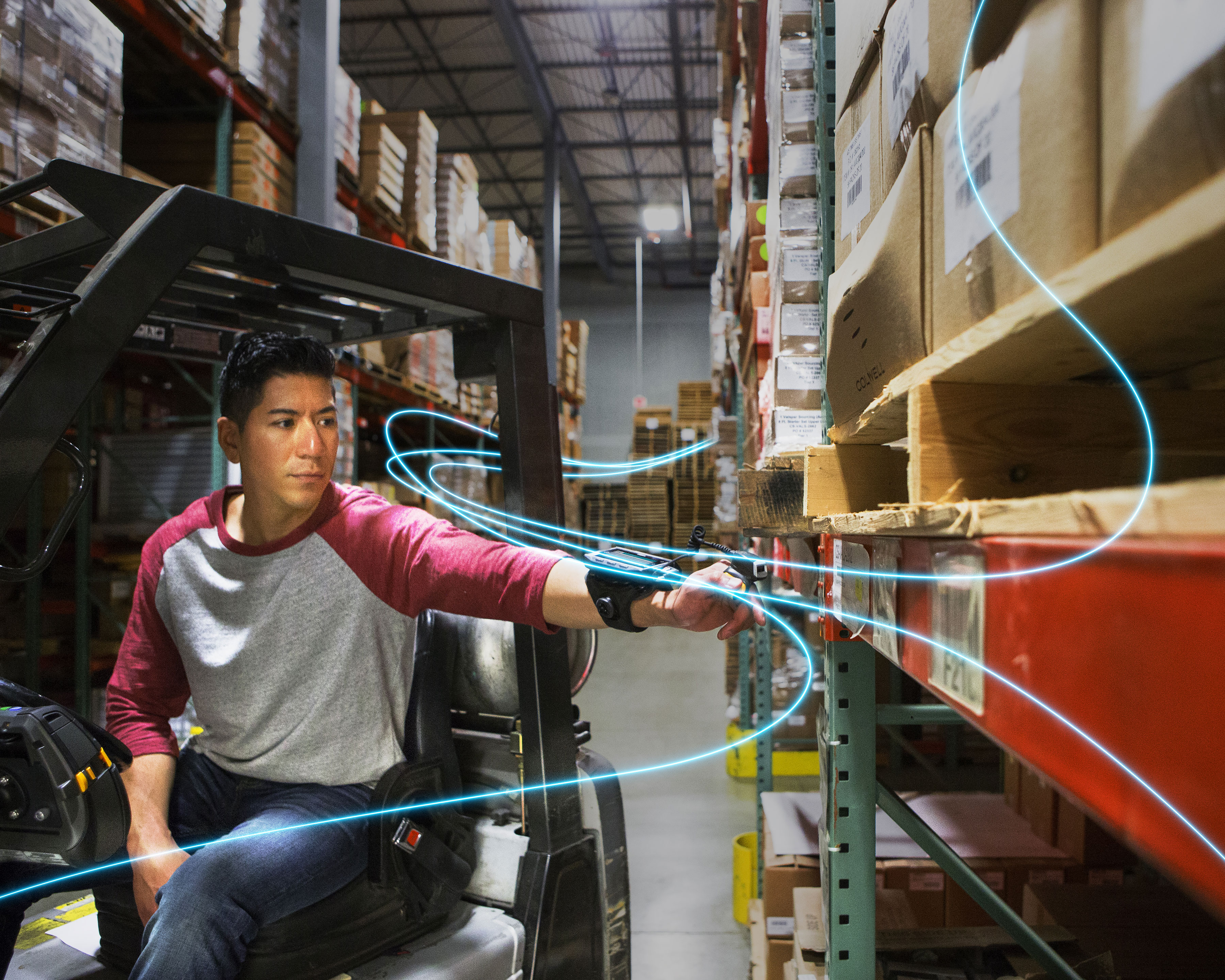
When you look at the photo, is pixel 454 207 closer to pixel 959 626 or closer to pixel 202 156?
pixel 202 156

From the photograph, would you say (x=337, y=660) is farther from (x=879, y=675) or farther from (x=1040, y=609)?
(x=879, y=675)

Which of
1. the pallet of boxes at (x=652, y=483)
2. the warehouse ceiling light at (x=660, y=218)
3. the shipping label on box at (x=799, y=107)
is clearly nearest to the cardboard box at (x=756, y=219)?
the shipping label on box at (x=799, y=107)

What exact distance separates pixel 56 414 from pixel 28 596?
12.1ft

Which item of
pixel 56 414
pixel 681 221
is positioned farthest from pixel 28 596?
pixel 681 221

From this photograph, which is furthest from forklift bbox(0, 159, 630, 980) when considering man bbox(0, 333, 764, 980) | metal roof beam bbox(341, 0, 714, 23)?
metal roof beam bbox(341, 0, 714, 23)

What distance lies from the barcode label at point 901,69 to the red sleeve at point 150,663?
2038 millimetres

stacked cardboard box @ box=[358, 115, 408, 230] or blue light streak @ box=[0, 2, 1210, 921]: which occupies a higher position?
stacked cardboard box @ box=[358, 115, 408, 230]

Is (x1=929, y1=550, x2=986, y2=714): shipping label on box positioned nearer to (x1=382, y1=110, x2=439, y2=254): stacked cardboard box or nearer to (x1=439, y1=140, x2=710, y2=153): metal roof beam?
(x1=382, y1=110, x2=439, y2=254): stacked cardboard box

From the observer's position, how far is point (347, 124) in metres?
6.85

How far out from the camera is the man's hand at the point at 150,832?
6.35 ft

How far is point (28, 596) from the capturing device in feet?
14.6

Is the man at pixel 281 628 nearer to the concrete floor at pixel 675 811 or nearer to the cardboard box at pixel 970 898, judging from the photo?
the concrete floor at pixel 675 811

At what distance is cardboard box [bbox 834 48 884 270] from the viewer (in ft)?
4.70

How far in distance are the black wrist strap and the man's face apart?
0.88 metres
